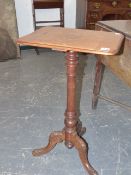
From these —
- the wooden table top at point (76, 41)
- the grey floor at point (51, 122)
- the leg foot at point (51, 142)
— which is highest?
Result: the wooden table top at point (76, 41)

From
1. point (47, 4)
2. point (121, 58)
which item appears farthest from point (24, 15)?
point (121, 58)

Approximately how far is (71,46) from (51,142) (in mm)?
808

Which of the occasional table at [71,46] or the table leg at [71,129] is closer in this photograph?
the occasional table at [71,46]

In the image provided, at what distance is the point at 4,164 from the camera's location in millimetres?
1688

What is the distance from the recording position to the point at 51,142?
67.7 inches

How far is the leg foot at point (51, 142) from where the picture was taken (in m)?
1.69

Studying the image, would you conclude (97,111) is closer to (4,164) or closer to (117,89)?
(117,89)

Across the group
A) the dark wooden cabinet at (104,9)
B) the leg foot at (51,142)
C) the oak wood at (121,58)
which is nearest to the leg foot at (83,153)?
the leg foot at (51,142)

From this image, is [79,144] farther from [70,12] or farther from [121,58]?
[70,12]

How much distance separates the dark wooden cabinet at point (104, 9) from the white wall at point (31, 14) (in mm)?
530

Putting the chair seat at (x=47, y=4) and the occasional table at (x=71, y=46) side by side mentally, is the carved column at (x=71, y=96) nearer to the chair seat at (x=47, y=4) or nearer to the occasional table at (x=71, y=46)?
the occasional table at (x=71, y=46)

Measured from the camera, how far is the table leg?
140 centimetres

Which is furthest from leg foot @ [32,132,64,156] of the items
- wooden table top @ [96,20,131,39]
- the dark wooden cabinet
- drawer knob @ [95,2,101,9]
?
drawer knob @ [95,2,101,9]

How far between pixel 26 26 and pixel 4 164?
2.92 m
